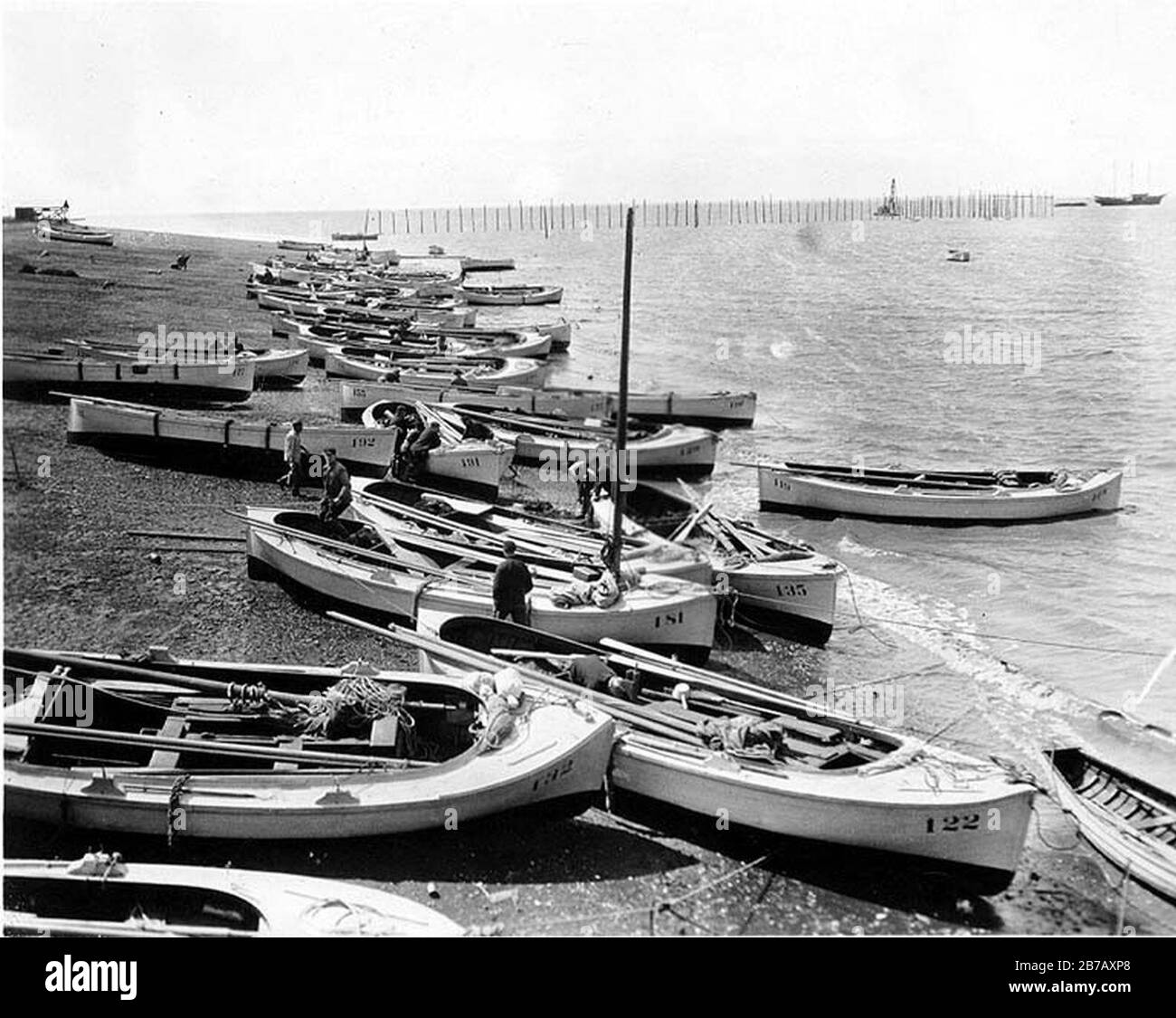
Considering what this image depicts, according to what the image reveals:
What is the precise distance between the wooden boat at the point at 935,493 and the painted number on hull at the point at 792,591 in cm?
961

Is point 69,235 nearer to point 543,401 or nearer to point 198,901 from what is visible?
point 543,401

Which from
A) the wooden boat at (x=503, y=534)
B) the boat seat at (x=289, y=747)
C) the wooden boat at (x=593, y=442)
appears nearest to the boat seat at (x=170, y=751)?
the boat seat at (x=289, y=747)

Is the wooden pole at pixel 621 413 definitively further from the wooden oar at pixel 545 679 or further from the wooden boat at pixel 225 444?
the wooden boat at pixel 225 444

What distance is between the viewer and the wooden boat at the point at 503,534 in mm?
19234

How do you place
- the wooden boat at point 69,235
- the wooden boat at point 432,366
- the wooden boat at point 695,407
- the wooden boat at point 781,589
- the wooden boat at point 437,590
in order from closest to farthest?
the wooden boat at point 437,590, the wooden boat at point 781,589, the wooden boat at point 432,366, the wooden boat at point 695,407, the wooden boat at point 69,235

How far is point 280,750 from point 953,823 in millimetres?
7478

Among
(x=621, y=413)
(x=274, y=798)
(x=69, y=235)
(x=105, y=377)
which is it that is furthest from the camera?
(x=69, y=235)

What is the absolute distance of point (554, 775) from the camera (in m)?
12.0

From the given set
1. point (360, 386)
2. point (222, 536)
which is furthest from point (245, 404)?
point (222, 536)

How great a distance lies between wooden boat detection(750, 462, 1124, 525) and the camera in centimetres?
2869

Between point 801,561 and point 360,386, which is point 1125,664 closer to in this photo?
point 801,561

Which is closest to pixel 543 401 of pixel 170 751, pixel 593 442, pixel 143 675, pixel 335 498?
pixel 593 442

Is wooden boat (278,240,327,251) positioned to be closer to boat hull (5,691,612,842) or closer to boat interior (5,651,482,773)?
boat interior (5,651,482,773)
